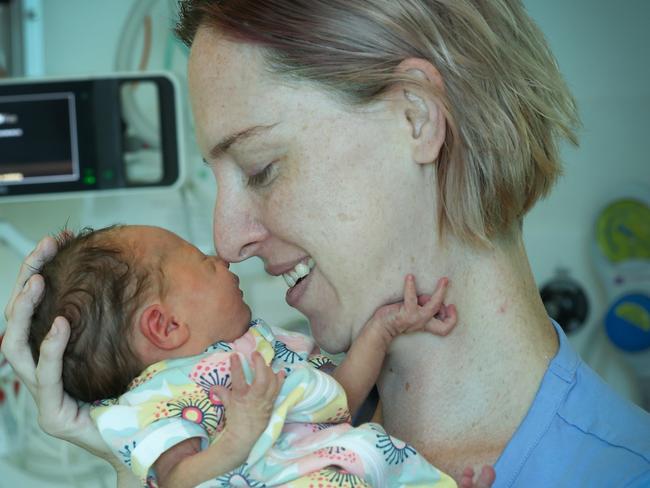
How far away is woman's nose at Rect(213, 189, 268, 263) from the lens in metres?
1.12

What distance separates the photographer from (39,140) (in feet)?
6.38

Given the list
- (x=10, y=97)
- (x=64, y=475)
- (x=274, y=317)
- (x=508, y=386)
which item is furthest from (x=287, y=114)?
(x=64, y=475)

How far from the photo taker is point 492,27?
113 centimetres

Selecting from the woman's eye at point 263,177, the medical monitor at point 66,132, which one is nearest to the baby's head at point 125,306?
the woman's eye at point 263,177

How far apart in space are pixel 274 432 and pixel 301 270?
0.70 feet

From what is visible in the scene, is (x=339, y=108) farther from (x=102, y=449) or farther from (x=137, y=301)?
(x=102, y=449)

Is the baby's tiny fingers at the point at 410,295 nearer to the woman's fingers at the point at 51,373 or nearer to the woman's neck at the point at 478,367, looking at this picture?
the woman's neck at the point at 478,367

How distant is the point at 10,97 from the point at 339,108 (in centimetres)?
108

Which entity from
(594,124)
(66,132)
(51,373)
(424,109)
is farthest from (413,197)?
(594,124)

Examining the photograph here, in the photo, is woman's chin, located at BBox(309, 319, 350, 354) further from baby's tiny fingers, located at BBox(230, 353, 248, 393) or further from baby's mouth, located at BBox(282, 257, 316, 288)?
baby's tiny fingers, located at BBox(230, 353, 248, 393)

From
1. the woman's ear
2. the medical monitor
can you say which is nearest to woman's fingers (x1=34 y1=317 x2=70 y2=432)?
the woman's ear

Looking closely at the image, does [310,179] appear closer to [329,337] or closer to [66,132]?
[329,337]

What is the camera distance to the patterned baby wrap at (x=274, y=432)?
99 cm

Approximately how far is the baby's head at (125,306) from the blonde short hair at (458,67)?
273 mm
